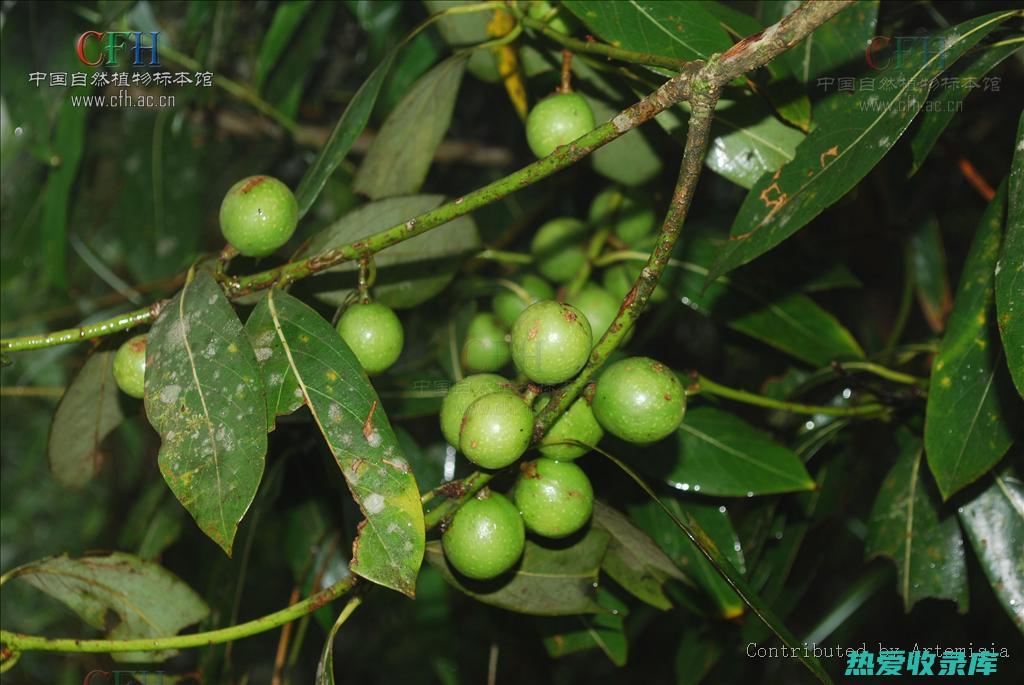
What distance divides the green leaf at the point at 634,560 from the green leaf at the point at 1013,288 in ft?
1.71

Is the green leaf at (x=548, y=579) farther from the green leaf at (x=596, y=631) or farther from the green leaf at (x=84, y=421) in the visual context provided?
A: the green leaf at (x=84, y=421)

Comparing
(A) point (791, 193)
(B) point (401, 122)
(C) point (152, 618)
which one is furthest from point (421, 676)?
(A) point (791, 193)

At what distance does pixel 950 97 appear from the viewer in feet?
3.97

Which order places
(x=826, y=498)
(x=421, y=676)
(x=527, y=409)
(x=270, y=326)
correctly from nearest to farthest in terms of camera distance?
1. (x=527, y=409)
2. (x=270, y=326)
3. (x=826, y=498)
4. (x=421, y=676)

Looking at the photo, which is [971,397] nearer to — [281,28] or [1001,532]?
[1001,532]

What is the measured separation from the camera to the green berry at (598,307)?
1503 mm

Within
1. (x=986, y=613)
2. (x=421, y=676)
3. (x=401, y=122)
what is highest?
(x=401, y=122)

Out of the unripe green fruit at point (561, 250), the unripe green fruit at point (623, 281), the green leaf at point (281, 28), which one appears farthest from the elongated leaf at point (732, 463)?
the green leaf at point (281, 28)

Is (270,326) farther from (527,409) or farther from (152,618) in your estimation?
(152,618)

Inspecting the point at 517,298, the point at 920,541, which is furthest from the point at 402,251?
the point at 920,541

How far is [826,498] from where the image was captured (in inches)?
63.5

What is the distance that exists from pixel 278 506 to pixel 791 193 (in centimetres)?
122

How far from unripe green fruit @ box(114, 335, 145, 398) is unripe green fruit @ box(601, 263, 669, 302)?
819 millimetres

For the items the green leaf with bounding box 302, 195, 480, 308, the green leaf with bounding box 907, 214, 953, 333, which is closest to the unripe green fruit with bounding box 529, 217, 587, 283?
the green leaf with bounding box 302, 195, 480, 308
